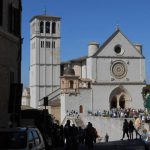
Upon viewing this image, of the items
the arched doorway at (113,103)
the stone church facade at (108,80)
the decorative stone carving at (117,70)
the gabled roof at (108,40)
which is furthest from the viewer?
the gabled roof at (108,40)

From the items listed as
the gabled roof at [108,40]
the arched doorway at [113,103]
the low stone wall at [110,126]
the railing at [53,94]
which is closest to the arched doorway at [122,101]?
the arched doorway at [113,103]

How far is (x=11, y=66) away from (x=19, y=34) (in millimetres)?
2101

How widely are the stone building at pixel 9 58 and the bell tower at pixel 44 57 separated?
7426cm

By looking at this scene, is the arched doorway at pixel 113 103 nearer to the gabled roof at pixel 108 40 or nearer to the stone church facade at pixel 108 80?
the stone church facade at pixel 108 80

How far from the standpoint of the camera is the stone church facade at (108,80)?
81.9m

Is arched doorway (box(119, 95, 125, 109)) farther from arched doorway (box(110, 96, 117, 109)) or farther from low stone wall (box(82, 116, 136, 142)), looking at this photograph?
low stone wall (box(82, 116, 136, 142))

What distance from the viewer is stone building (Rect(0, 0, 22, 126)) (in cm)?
2083

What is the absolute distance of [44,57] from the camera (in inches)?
3927

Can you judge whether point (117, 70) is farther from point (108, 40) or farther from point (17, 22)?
point (17, 22)

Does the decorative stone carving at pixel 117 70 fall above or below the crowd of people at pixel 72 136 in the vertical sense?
above

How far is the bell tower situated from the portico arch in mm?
17366

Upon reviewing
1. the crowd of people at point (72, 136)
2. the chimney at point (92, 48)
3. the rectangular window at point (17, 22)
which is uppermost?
the chimney at point (92, 48)

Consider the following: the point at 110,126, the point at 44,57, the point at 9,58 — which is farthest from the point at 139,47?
the point at 9,58

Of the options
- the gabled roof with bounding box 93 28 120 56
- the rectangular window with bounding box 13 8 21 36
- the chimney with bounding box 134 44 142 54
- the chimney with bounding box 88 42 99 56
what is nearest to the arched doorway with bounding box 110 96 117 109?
the gabled roof with bounding box 93 28 120 56
